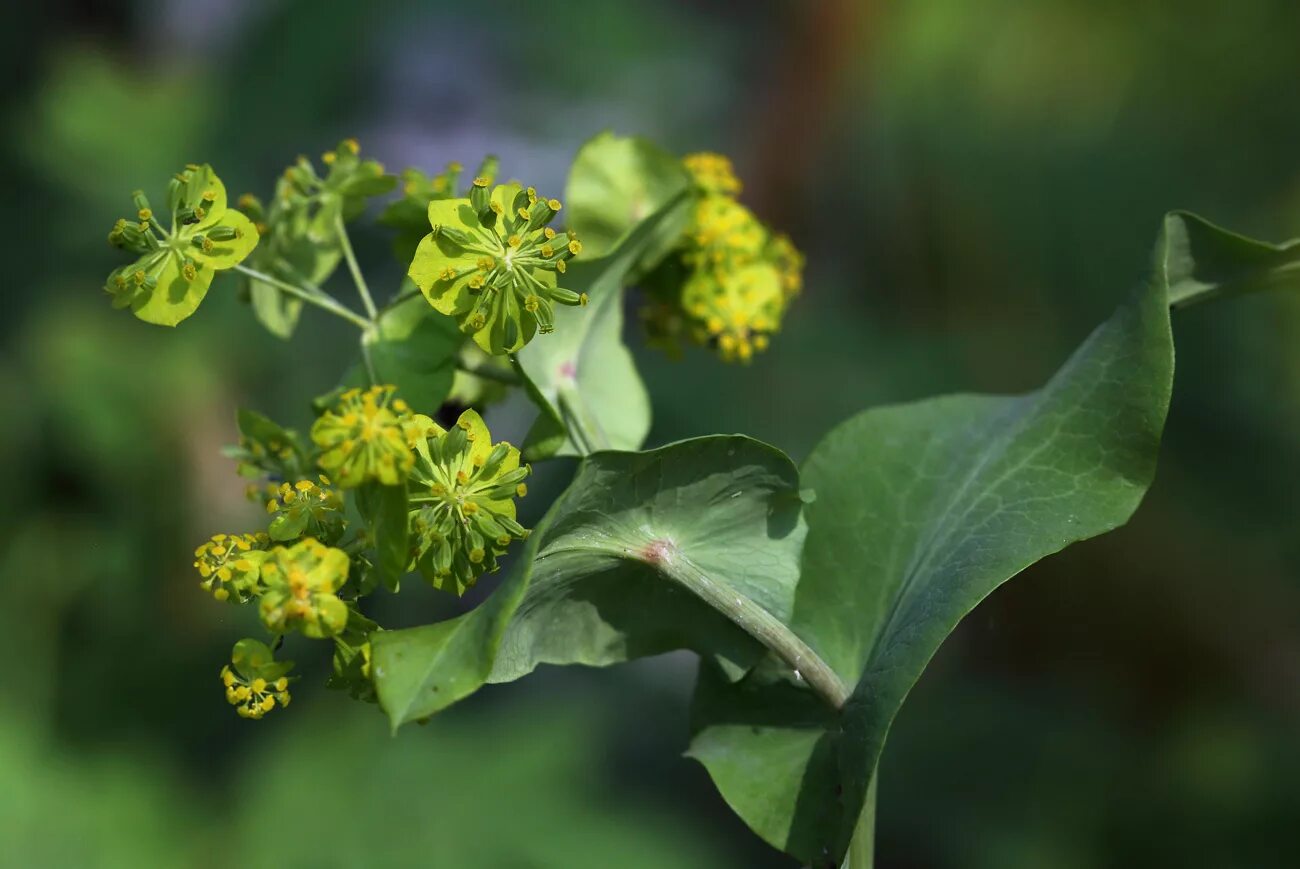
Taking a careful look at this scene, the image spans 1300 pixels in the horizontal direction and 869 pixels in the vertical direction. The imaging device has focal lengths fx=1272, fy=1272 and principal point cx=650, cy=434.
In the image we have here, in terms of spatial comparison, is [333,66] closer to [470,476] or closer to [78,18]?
[78,18]

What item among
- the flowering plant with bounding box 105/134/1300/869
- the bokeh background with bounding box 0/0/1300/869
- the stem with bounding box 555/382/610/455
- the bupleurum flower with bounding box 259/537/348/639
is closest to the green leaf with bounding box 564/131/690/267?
the flowering plant with bounding box 105/134/1300/869

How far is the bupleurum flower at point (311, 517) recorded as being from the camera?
971 millimetres

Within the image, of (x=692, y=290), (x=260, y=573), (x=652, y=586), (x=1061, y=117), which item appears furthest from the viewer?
(x=1061, y=117)

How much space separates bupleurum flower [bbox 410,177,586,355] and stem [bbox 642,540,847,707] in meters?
0.21

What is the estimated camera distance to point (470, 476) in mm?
980

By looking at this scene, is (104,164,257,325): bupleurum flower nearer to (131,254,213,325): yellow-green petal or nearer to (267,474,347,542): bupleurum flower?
(131,254,213,325): yellow-green petal

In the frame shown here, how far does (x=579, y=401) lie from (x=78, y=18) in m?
4.65

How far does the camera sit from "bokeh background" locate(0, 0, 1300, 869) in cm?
285

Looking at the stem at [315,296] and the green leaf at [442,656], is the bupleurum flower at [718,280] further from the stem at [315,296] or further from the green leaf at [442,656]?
the green leaf at [442,656]

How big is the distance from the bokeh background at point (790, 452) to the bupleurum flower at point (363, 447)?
191 centimetres

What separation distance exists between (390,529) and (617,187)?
0.54m

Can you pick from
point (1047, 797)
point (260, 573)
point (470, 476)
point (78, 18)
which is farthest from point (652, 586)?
point (78, 18)

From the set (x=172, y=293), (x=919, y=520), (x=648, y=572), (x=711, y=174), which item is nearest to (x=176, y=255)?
(x=172, y=293)

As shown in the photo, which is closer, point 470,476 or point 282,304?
point 470,476
